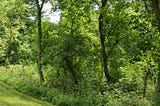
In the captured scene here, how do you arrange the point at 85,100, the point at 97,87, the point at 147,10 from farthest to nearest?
the point at 97,87, the point at 85,100, the point at 147,10

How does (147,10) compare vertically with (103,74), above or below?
above

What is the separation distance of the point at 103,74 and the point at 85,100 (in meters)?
7.38

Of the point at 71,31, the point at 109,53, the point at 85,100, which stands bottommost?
the point at 85,100

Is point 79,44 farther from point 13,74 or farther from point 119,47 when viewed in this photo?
point 13,74

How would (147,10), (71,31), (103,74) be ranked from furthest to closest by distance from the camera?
(103,74) < (71,31) < (147,10)

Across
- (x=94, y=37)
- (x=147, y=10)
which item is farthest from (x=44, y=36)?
(x=147, y=10)

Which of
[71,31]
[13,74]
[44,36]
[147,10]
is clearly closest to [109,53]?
[71,31]

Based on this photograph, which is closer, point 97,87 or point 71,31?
point 97,87

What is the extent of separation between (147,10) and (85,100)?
8.10 meters

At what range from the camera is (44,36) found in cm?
2745

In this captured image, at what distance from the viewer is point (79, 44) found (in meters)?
24.1

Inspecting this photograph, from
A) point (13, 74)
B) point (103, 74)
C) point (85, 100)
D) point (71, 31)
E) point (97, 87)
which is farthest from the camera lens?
point (13, 74)

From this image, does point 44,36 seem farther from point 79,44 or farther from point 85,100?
point 85,100

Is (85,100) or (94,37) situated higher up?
(94,37)
